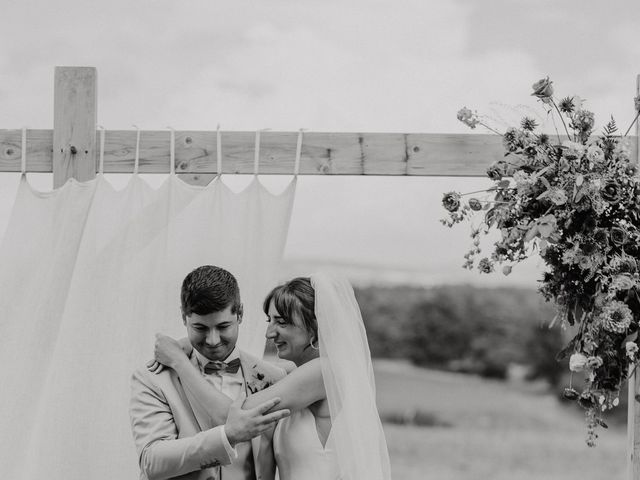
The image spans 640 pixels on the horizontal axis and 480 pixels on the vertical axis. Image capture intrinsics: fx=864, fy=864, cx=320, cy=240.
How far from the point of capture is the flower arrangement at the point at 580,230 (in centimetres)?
304

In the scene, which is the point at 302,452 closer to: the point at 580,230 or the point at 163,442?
the point at 163,442

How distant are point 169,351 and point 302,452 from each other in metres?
0.55

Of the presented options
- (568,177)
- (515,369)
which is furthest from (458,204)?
(515,369)

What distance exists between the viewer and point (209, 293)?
271 centimetres

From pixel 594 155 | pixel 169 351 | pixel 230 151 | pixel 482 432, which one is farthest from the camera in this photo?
pixel 482 432

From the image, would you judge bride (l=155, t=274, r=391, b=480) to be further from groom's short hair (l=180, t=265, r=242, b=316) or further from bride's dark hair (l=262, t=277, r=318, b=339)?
groom's short hair (l=180, t=265, r=242, b=316)

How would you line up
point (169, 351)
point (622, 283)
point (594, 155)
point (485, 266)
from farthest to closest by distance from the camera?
point (485, 266) → point (594, 155) → point (622, 283) → point (169, 351)

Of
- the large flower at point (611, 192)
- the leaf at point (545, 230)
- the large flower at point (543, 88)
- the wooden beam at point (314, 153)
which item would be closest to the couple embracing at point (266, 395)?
the leaf at point (545, 230)

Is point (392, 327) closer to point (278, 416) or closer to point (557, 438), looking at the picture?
point (557, 438)

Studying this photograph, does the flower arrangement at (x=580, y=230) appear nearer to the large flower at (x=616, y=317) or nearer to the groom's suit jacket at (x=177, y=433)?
the large flower at (x=616, y=317)

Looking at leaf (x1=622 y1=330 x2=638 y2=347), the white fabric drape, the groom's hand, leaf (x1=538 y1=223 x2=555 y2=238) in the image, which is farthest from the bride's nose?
leaf (x1=622 y1=330 x2=638 y2=347)

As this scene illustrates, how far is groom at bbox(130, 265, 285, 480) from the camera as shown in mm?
2623

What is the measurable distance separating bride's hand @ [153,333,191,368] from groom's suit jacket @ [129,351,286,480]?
0.04m

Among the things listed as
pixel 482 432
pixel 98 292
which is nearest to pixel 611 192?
pixel 98 292
